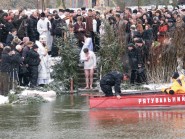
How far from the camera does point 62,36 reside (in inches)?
1281

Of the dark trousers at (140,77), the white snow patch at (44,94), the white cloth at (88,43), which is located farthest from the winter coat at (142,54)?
the white snow patch at (44,94)

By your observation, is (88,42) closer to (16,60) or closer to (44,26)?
(44,26)

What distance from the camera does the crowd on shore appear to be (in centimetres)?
2917

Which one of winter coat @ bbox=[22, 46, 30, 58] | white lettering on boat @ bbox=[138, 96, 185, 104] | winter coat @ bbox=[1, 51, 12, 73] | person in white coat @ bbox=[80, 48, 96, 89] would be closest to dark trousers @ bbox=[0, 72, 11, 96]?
winter coat @ bbox=[1, 51, 12, 73]

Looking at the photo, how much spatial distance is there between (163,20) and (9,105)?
10.5 m

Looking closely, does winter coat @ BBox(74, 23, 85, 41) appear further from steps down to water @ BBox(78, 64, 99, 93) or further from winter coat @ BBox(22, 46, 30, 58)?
winter coat @ BBox(22, 46, 30, 58)

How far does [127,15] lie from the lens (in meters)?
34.2

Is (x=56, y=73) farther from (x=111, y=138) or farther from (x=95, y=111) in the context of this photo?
(x=111, y=138)

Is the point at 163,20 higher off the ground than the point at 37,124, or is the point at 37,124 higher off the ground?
the point at 163,20

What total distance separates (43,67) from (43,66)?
0.04 metres

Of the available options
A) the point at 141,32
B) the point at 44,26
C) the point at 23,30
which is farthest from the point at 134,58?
the point at 23,30

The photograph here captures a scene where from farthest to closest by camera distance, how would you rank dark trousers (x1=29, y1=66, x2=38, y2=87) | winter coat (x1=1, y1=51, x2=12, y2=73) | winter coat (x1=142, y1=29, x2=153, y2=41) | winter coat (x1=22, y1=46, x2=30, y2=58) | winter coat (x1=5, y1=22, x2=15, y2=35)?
winter coat (x1=5, y1=22, x2=15, y2=35)
winter coat (x1=142, y1=29, x2=153, y2=41)
dark trousers (x1=29, y1=66, x2=38, y2=87)
winter coat (x1=22, y1=46, x2=30, y2=58)
winter coat (x1=1, y1=51, x2=12, y2=73)

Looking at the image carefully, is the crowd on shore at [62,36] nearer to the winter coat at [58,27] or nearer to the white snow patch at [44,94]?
the winter coat at [58,27]

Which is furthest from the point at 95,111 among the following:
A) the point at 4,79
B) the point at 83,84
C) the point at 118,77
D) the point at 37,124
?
the point at 83,84
